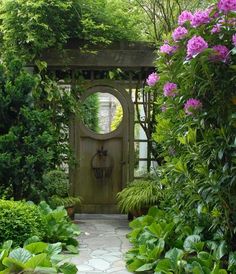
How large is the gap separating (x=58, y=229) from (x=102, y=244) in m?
0.57

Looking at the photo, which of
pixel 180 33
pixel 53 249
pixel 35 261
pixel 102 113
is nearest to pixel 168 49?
pixel 180 33

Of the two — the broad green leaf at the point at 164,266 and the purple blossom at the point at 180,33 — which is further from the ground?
the purple blossom at the point at 180,33

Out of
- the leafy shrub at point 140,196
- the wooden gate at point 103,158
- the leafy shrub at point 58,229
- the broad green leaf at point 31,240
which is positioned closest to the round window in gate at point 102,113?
the wooden gate at point 103,158

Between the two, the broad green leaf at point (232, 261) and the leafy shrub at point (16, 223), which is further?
the leafy shrub at point (16, 223)

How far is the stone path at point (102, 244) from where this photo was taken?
426cm

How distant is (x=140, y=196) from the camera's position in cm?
594

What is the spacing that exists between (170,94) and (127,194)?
228 centimetres

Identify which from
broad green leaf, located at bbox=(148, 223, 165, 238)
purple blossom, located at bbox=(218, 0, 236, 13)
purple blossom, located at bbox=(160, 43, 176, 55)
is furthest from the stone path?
purple blossom, located at bbox=(218, 0, 236, 13)

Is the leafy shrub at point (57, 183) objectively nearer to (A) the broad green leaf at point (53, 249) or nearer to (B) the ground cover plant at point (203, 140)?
(A) the broad green leaf at point (53, 249)

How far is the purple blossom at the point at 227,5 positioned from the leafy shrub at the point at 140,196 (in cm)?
284

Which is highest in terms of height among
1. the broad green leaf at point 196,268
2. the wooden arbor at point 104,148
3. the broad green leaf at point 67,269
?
the wooden arbor at point 104,148

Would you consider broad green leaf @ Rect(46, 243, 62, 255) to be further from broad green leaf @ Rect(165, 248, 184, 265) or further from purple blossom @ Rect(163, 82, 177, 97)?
purple blossom @ Rect(163, 82, 177, 97)

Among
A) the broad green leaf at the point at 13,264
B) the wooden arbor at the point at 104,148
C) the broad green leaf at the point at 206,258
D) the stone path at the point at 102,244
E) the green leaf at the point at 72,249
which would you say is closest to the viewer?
the broad green leaf at the point at 13,264

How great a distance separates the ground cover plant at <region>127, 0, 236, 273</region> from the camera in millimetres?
3559
